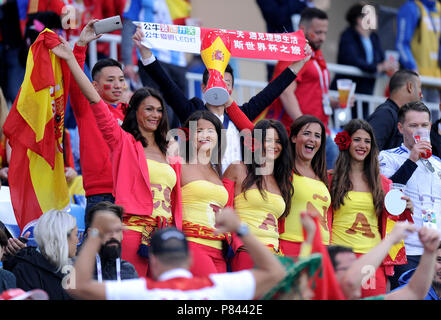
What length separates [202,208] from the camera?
6.22m

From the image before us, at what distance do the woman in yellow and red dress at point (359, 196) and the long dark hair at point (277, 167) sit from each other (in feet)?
1.37

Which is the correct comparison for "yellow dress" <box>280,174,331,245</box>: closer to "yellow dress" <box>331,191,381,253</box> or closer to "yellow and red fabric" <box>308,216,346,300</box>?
"yellow dress" <box>331,191,381,253</box>

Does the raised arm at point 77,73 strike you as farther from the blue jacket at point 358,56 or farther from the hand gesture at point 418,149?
the blue jacket at point 358,56

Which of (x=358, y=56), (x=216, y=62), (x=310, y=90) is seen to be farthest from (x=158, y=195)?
(x=358, y=56)

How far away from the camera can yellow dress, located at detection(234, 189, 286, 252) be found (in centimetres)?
625

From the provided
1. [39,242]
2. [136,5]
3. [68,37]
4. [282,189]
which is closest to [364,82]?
[136,5]

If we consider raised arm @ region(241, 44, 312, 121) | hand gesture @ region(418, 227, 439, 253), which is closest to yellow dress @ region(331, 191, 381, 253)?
raised arm @ region(241, 44, 312, 121)

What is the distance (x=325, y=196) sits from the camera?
664 centimetres

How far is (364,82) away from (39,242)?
228 inches

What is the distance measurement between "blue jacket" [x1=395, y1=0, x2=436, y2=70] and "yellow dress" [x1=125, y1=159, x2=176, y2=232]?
5.71 metres

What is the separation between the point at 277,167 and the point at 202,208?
2.39 ft

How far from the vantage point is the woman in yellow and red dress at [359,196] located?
667 centimetres

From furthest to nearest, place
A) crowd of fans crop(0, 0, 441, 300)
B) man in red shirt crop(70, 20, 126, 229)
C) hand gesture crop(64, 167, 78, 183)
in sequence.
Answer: hand gesture crop(64, 167, 78, 183) < man in red shirt crop(70, 20, 126, 229) < crowd of fans crop(0, 0, 441, 300)

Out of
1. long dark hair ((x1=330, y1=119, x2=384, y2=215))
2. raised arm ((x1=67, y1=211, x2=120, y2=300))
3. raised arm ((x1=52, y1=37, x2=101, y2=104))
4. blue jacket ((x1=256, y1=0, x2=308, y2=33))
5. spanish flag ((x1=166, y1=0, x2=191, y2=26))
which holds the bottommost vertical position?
raised arm ((x1=67, y1=211, x2=120, y2=300))
